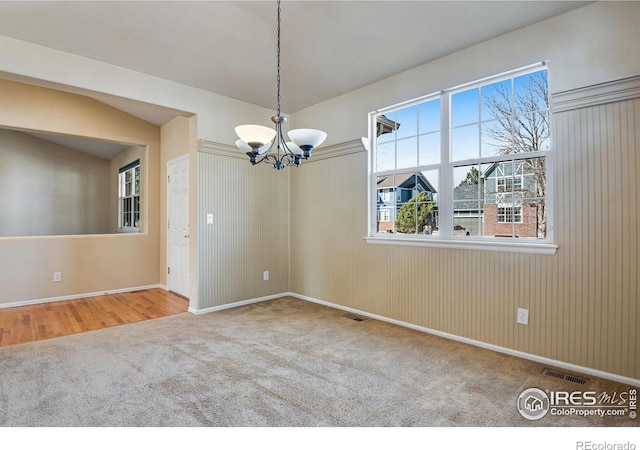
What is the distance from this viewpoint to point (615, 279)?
2291 mm

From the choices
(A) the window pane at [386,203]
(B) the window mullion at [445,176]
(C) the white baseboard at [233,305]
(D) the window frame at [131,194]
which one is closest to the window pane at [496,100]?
(B) the window mullion at [445,176]

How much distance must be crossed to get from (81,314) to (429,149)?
176 inches

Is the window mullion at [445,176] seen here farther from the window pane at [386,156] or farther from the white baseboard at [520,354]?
the white baseboard at [520,354]

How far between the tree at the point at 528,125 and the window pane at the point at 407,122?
0.74 m

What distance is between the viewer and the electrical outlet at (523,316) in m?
2.67

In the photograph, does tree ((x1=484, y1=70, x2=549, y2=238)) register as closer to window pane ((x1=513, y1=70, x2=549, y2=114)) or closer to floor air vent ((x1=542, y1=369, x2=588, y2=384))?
window pane ((x1=513, y1=70, x2=549, y2=114))

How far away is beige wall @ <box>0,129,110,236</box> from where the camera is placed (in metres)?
5.59

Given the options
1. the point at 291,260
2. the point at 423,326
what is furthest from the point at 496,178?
the point at 291,260

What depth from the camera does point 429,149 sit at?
3.34 meters

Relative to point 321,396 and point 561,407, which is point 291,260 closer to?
point 321,396

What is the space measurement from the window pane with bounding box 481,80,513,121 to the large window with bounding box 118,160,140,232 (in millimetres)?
5519

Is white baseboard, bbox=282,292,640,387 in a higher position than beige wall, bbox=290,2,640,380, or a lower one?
lower

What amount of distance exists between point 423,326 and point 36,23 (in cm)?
434

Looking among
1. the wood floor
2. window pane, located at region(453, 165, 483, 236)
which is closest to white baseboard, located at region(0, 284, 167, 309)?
the wood floor
